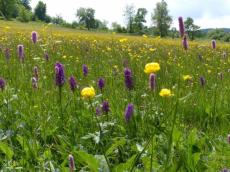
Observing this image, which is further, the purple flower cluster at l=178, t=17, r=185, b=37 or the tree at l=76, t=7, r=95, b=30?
the tree at l=76, t=7, r=95, b=30

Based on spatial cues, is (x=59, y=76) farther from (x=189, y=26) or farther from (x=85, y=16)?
(x=85, y=16)

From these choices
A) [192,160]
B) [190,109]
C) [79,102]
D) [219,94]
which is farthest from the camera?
[219,94]

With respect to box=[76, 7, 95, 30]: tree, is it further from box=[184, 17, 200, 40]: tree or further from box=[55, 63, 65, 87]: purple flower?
box=[55, 63, 65, 87]: purple flower

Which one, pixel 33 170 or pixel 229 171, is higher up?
pixel 229 171

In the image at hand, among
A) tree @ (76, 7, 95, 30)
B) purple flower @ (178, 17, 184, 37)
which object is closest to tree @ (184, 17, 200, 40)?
purple flower @ (178, 17, 184, 37)

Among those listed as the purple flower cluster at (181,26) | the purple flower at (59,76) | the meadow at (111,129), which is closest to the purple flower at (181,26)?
the purple flower cluster at (181,26)

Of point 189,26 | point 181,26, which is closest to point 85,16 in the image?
point 189,26

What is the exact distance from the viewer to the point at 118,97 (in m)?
3.51

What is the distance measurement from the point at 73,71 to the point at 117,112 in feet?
8.71

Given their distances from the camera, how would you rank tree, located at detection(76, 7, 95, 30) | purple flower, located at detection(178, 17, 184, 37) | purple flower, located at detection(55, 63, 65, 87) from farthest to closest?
tree, located at detection(76, 7, 95, 30), purple flower, located at detection(55, 63, 65, 87), purple flower, located at detection(178, 17, 184, 37)

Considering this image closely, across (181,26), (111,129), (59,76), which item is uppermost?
(181,26)

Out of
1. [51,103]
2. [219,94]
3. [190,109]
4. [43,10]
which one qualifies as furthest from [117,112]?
[43,10]

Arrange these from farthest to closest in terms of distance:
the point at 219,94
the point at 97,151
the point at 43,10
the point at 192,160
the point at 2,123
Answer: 1. the point at 43,10
2. the point at 219,94
3. the point at 2,123
4. the point at 97,151
5. the point at 192,160

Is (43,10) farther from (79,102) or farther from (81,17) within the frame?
(79,102)
